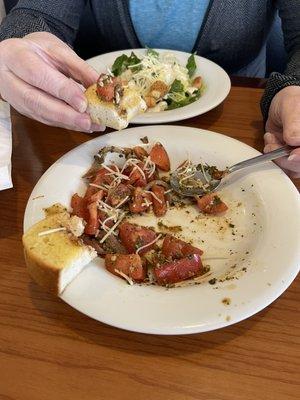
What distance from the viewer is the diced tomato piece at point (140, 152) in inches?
42.9

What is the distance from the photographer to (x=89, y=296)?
0.74 meters

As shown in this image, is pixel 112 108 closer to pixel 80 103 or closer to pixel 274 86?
pixel 80 103

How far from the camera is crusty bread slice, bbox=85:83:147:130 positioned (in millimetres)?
957

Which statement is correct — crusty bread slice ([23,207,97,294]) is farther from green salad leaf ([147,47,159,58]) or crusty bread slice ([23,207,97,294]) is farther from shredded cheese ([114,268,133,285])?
green salad leaf ([147,47,159,58])

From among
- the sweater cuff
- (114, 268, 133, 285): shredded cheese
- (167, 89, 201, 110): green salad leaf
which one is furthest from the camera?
(167, 89, 201, 110): green salad leaf

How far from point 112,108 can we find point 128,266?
0.35 metres

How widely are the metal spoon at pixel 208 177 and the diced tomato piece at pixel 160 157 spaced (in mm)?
50

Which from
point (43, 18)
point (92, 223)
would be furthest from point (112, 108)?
point (43, 18)

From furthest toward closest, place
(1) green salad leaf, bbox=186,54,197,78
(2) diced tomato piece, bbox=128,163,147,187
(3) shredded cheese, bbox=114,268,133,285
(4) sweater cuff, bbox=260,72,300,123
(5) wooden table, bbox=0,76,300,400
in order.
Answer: (1) green salad leaf, bbox=186,54,197,78
(4) sweater cuff, bbox=260,72,300,123
(2) diced tomato piece, bbox=128,163,147,187
(3) shredded cheese, bbox=114,268,133,285
(5) wooden table, bbox=0,76,300,400

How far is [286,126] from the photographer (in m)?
1.03

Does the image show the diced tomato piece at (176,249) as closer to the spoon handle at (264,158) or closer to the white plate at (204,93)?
the spoon handle at (264,158)

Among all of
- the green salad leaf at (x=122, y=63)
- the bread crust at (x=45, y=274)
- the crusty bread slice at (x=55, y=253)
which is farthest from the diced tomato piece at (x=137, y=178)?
the green salad leaf at (x=122, y=63)

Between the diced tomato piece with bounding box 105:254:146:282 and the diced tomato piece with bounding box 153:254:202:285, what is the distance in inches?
1.2

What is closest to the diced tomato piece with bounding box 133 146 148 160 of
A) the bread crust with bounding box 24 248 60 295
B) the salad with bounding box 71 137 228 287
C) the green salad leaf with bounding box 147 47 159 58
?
the salad with bounding box 71 137 228 287
